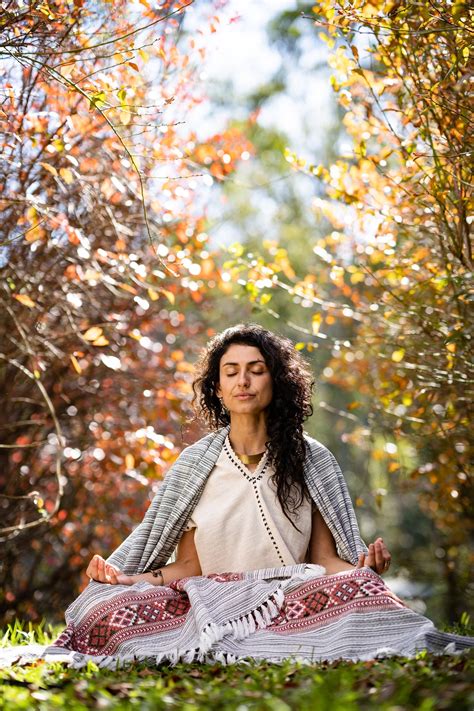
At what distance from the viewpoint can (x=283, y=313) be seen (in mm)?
16391

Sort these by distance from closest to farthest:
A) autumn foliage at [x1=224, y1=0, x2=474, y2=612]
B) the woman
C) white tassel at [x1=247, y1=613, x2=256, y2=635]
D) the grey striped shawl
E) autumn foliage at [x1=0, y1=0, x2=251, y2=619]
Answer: the woman
white tassel at [x1=247, y1=613, x2=256, y2=635]
autumn foliage at [x1=224, y1=0, x2=474, y2=612]
the grey striped shawl
autumn foliage at [x1=0, y1=0, x2=251, y2=619]

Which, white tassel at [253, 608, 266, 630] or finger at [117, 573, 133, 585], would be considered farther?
finger at [117, 573, 133, 585]

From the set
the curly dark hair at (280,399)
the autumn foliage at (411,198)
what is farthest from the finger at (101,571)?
the autumn foliage at (411,198)

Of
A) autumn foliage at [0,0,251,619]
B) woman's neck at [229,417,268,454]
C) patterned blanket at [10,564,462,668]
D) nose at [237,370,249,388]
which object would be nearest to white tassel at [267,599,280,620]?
patterned blanket at [10,564,462,668]

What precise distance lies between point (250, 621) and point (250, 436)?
1079 mm

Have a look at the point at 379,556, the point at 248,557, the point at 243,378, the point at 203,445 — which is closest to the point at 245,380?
the point at 243,378

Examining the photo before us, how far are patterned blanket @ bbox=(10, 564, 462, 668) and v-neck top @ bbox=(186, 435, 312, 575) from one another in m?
0.20

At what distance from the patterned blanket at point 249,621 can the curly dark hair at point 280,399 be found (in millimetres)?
478

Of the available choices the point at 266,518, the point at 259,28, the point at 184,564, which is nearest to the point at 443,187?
the point at 266,518

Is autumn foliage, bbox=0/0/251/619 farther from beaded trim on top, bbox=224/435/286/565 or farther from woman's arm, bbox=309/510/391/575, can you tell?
woman's arm, bbox=309/510/391/575

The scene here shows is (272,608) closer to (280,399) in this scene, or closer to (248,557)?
(248,557)

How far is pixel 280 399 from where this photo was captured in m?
4.63

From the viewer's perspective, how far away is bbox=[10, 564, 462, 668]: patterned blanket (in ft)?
11.5

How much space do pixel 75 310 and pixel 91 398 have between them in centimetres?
81
